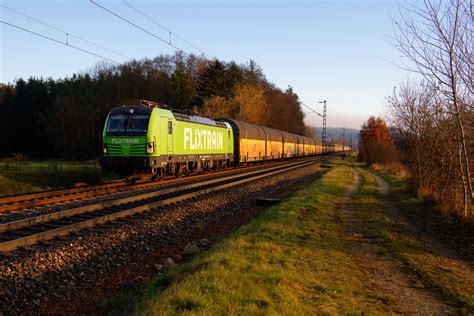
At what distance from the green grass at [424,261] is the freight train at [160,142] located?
9.20 m

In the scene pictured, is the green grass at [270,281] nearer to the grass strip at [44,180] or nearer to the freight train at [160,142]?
the freight train at [160,142]

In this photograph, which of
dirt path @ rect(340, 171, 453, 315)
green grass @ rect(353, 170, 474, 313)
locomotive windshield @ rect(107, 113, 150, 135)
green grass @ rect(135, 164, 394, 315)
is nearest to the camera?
green grass @ rect(135, 164, 394, 315)

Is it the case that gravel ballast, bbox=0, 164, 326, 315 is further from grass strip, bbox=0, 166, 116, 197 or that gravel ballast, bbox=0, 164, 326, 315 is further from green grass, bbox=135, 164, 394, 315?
grass strip, bbox=0, 166, 116, 197

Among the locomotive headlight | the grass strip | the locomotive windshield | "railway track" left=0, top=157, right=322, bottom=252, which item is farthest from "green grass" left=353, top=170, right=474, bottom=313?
the grass strip

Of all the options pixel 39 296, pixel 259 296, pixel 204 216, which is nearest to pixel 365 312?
pixel 259 296

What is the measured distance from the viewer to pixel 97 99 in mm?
66188

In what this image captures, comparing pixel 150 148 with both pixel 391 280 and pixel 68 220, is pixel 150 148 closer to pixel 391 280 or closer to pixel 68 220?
pixel 68 220

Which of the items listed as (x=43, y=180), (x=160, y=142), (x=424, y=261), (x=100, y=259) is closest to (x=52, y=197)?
(x=43, y=180)

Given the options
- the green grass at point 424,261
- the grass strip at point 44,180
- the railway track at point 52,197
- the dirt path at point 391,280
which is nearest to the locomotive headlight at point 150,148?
the railway track at point 52,197

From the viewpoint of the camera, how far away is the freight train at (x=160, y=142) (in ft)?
58.4

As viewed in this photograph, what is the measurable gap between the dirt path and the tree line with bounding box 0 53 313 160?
45.4 metres

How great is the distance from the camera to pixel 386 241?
9375mm

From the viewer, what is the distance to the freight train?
17.8 metres

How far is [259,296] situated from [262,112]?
212ft
